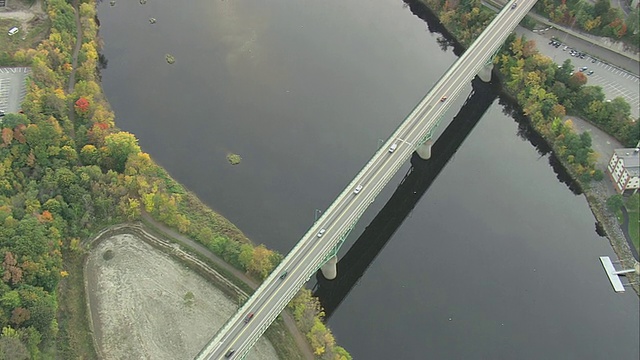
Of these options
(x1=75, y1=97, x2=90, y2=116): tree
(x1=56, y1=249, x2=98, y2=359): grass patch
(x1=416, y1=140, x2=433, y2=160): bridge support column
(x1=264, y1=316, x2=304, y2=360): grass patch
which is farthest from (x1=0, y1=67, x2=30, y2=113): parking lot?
(x1=416, y1=140, x2=433, y2=160): bridge support column

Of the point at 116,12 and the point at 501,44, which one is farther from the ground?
the point at 501,44

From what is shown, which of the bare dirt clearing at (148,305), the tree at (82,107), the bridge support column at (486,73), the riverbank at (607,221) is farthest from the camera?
the bridge support column at (486,73)

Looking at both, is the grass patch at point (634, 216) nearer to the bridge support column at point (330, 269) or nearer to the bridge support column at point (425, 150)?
the bridge support column at point (425, 150)

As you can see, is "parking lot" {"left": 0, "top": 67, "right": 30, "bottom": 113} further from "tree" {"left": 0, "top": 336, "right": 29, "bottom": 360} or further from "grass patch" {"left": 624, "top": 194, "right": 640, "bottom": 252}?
"grass patch" {"left": 624, "top": 194, "right": 640, "bottom": 252}

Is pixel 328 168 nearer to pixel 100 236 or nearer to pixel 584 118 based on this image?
pixel 100 236

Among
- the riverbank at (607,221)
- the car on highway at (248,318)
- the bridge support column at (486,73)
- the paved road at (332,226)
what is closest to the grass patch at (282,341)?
the paved road at (332,226)

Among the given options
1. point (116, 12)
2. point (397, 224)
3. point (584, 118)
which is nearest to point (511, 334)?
point (397, 224)
